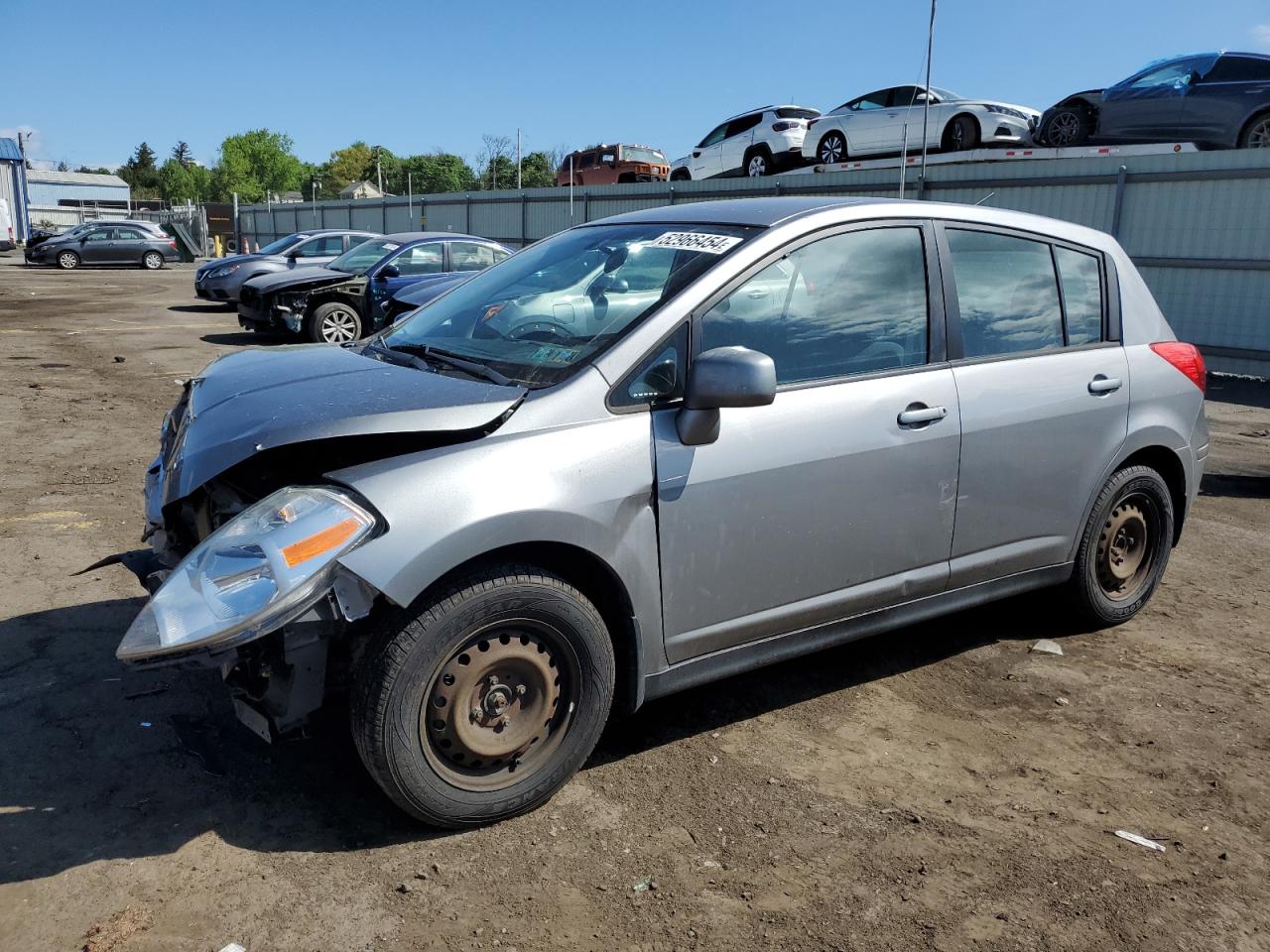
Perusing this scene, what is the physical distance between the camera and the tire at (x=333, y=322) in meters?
13.6

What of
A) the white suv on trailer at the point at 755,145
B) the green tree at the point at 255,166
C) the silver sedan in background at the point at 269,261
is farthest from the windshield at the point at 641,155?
the green tree at the point at 255,166

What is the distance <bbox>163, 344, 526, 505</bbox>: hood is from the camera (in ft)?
9.45

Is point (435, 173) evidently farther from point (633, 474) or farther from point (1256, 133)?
point (633, 474)

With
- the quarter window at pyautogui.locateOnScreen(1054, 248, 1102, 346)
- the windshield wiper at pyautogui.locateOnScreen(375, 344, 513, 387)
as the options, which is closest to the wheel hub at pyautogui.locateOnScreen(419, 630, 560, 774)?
the windshield wiper at pyautogui.locateOnScreen(375, 344, 513, 387)

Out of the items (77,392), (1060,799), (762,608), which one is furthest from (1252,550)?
(77,392)

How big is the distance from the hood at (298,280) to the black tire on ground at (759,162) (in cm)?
1044

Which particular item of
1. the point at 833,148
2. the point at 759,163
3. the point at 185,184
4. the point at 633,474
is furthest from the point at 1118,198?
the point at 185,184

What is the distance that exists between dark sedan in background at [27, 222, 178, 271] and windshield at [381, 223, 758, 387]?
35534 millimetres

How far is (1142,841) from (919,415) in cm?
152

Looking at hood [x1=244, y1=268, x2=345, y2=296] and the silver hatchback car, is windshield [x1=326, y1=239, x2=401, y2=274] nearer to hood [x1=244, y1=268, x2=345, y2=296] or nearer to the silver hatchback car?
hood [x1=244, y1=268, x2=345, y2=296]

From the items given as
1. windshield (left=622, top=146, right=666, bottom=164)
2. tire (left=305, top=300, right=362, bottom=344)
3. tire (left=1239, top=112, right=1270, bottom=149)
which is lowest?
tire (left=305, top=300, right=362, bottom=344)

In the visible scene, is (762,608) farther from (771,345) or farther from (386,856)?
(386,856)

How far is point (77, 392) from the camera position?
10.5m

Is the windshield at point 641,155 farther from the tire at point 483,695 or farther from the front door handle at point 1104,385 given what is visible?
the tire at point 483,695
